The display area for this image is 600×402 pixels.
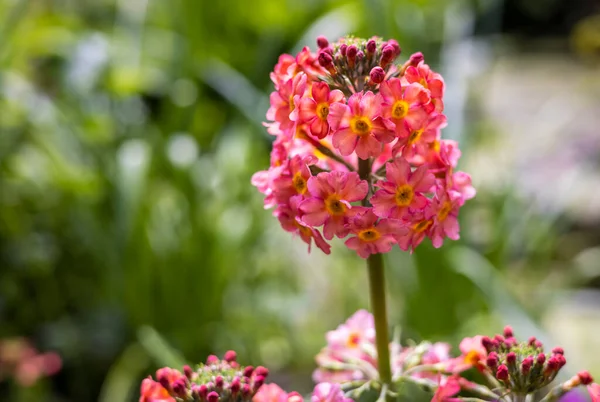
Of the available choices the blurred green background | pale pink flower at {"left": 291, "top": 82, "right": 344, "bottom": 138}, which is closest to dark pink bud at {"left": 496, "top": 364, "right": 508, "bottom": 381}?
pale pink flower at {"left": 291, "top": 82, "right": 344, "bottom": 138}

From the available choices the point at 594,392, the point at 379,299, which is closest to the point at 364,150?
the point at 379,299

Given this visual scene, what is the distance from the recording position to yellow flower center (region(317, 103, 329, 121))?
61 cm

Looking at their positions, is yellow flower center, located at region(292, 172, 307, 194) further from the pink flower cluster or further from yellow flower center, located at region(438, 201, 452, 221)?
yellow flower center, located at region(438, 201, 452, 221)

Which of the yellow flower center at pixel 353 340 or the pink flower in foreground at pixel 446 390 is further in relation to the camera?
the yellow flower center at pixel 353 340

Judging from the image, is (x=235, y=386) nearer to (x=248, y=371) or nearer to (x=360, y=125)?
(x=248, y=371)

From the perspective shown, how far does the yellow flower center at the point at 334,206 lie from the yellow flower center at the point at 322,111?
2.5 inches

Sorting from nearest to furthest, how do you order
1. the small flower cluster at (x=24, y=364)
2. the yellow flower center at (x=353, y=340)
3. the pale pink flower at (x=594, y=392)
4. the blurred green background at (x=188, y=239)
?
1. the pale pink flower at (x=594, y=392)
2. the yellow flower center at (x=353, y=340)
3. the small flower cluster at (x=24, y=364)
4. the blurred green background at (x=188, y=239)

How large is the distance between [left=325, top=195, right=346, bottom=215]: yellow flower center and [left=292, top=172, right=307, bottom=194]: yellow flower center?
0.03 m

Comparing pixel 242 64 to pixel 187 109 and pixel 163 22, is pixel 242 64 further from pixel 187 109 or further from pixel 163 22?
pixel 187 109

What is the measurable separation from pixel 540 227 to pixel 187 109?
0.91m

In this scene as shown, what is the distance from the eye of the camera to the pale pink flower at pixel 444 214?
2.02ft

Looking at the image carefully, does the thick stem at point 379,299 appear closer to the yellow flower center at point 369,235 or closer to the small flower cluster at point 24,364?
the yellow flower center at point 369,235

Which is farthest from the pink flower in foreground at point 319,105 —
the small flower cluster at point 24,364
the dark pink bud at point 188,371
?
the small flower cluster at point 24,364

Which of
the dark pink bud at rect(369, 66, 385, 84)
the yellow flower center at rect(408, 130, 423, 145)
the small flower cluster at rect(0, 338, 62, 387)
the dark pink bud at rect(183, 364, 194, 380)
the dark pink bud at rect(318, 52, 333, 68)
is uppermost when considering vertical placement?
the small flower cluster at rect(0, 338, 62, 387)
